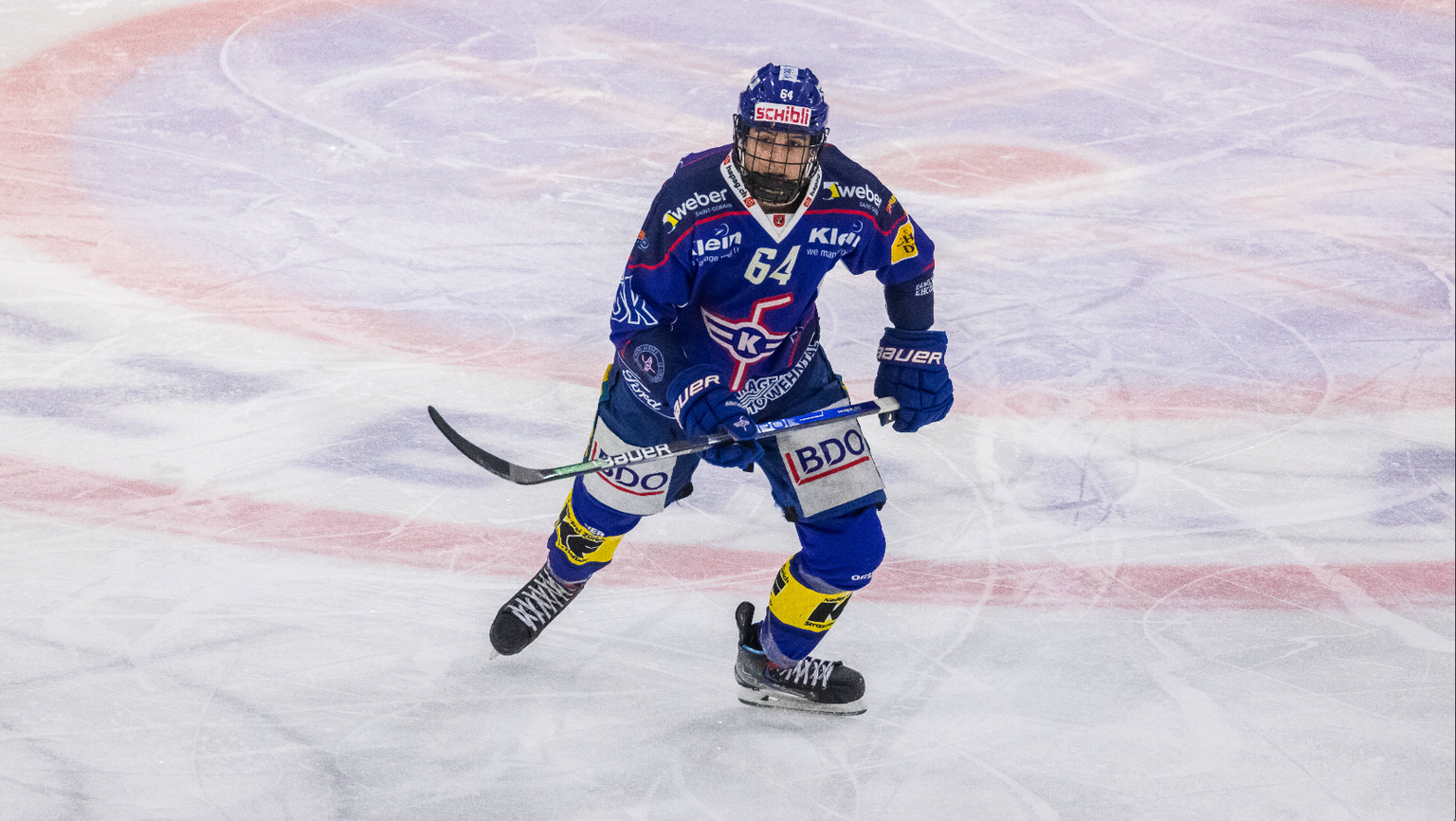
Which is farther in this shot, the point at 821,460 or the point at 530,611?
the point at 530,611

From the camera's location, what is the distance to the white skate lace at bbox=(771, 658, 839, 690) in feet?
9.79

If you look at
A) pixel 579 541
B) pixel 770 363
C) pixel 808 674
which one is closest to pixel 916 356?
pixel 770 363

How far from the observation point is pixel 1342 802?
110 inches

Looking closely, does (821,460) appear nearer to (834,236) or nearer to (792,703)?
(834,236)

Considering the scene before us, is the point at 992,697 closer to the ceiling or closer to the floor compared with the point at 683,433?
closer to the floor

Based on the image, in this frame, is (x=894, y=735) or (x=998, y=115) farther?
(x=998, y=115)

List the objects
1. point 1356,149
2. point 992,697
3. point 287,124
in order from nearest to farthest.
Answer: point 992,697 → point 287,124 → point 1356,149

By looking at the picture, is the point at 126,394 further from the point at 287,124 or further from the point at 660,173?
the point at 660,173

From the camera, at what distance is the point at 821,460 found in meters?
2.75

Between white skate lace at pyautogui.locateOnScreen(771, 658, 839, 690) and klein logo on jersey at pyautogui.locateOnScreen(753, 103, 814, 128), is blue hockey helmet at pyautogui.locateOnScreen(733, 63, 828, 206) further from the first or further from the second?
white skate lace at pyautogui.locateOnScreen(771, 658, 839, 690)

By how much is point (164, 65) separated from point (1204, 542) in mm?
4839

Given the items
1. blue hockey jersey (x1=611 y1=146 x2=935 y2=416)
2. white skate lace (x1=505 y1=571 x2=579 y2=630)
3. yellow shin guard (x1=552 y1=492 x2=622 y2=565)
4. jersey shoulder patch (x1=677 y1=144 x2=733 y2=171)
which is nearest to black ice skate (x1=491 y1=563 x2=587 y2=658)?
white skate lace (x1=505 y1=571 x2=579 y2=630)

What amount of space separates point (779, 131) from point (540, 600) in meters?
1.27

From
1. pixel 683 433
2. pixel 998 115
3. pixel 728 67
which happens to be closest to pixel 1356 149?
pixel 998 115
